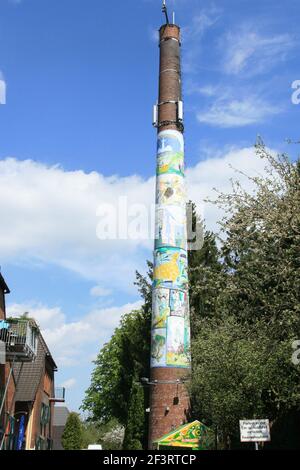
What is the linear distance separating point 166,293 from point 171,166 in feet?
30.5

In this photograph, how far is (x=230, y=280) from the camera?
1517 centimetres

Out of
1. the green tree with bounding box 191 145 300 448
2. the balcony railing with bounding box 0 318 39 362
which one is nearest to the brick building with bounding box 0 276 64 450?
the balcony railing with bounding box 0 318 39 362

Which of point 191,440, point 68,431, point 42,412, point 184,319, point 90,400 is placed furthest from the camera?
point 90,400

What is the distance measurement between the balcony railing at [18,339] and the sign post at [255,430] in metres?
13.2

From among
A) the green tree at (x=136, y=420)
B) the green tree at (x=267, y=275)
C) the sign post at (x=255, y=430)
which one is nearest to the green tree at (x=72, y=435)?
the green tree at (x=136, y=420)

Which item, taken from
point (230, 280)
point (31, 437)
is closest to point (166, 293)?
point (31, 437)

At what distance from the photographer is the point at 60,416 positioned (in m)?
78.1

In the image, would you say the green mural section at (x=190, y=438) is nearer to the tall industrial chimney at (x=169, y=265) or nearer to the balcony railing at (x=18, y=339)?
the balcony railing at (x=18, y=339)

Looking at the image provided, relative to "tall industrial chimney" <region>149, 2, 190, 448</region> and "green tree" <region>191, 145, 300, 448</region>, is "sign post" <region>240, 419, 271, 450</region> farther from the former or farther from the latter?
"tall industrial chimney" <region>149, 2, 190, 448</region>

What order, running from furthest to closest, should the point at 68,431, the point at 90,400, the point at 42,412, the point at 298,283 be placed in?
the point at 90,400 → the point at 68,431 → the point at 42,412 → the point at 298,283

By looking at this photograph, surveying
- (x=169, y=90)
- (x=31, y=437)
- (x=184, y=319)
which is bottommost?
(x=31, y=437)

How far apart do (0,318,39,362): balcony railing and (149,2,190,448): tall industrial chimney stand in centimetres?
906

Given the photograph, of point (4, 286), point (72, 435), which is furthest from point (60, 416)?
point (4, 286)

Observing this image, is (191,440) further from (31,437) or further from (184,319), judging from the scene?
(31,437)
